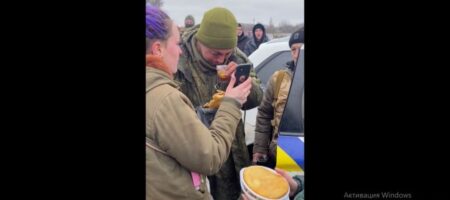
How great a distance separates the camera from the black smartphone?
376 cm

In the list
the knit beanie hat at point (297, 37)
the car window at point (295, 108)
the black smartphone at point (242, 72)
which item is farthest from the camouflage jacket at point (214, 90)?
the knit beanie hat at point (297, 37)

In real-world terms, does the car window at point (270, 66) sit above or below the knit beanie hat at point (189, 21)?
below

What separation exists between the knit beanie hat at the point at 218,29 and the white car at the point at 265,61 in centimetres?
16

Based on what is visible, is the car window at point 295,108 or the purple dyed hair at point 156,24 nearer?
the purple dyed hair at point 156,24

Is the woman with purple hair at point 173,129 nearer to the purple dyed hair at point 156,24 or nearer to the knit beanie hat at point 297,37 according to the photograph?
the purple dyed hair at point 156,24

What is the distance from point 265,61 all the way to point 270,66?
0.04 metres

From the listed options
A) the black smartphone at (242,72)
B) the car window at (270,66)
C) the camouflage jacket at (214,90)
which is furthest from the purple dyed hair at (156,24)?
the car window at (270,66)

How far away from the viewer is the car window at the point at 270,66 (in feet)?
12.3

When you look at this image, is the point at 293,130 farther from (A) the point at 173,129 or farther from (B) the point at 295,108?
(A) the point at 173,129

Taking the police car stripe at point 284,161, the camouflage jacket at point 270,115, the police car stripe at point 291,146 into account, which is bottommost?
the police car stripe at point 284,161

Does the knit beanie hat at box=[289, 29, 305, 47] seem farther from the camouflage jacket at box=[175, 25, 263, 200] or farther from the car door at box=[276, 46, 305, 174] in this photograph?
the camouflage jacket at box=[175, 25, 263, 200]

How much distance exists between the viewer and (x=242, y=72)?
377 cm
